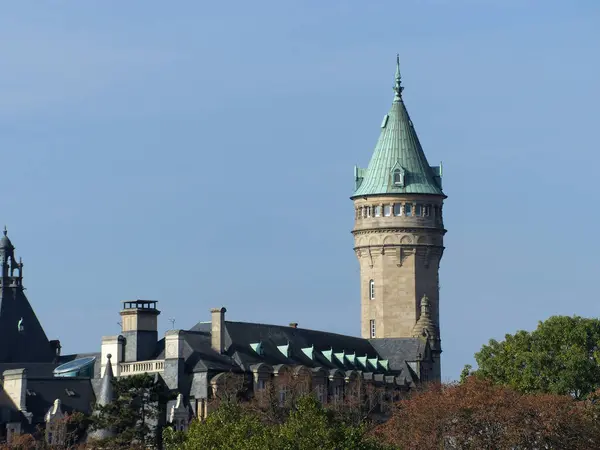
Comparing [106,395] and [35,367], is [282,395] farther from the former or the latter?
[35,367]

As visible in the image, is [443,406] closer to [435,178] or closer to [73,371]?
[73,371]

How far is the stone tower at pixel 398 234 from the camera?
17275 cm

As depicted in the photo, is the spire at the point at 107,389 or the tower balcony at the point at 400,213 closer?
the spire at the point at 107,389

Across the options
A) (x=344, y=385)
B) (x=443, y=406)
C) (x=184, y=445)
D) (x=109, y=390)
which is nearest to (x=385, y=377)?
(x=344, y=385)

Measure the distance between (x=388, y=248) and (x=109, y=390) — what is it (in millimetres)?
47030

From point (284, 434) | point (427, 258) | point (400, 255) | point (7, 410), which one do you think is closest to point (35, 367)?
point (7, 410)

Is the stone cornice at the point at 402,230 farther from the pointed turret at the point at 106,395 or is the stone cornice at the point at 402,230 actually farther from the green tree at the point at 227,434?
the green tree at the point at 227,434

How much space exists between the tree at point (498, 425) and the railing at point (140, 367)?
27778mm

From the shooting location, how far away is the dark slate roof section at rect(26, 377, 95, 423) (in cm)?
13312

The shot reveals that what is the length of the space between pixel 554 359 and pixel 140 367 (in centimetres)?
2822

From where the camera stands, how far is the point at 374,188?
17375 cm

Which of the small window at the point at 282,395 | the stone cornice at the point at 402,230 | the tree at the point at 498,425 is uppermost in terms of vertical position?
the stone cornice at the point at 402,230

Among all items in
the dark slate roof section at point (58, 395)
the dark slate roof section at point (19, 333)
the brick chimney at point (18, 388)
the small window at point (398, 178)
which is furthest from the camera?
the small window at point (398, 178)

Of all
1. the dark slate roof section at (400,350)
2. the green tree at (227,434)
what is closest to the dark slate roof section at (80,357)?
the dark slate roof section at (400,350)
